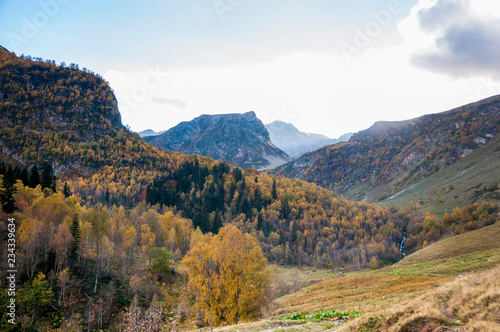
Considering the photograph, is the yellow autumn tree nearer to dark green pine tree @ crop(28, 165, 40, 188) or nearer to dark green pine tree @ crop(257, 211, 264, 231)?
dark green pine tree @ crop(28, 165, 40, 188)

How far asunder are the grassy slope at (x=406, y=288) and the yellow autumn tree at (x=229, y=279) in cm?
385

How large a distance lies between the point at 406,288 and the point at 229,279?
102ft

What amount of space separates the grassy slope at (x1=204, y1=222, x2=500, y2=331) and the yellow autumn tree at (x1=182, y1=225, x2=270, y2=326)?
12.6 ft

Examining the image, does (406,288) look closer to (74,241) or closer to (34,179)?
(74,241)

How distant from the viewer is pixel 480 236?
8688cm

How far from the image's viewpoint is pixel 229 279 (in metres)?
34.1

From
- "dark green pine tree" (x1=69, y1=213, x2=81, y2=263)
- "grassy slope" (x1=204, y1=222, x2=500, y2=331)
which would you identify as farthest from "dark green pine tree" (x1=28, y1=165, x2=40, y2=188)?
"grassy slope" (x1=204, y1=222, x2=500, y2=331)

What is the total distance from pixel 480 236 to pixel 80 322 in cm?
11725

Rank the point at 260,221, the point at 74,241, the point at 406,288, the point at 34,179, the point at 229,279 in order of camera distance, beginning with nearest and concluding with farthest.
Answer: the point at 229,279 < the point at 406,288 < the point at 74,241 < the point at 34,179 < the point at 260,221

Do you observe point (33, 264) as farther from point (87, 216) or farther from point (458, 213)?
point (458, 213)

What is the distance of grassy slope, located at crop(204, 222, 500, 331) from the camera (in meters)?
15.9

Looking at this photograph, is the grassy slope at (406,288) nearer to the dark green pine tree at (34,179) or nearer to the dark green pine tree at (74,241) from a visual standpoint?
the dark green pine tree at (74,241)

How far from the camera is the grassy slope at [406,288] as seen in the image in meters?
15.9

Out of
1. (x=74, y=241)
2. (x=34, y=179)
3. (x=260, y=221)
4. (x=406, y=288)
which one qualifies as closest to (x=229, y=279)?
(x=406, y=288)
